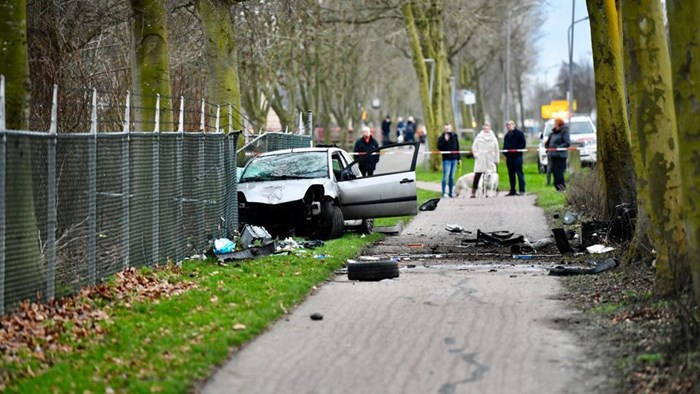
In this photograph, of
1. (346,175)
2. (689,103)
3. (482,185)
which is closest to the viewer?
(689,103)

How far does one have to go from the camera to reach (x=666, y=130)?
13.4 m

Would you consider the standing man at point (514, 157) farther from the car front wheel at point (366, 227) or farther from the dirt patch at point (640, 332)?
the dirt patch at point (640, 332)

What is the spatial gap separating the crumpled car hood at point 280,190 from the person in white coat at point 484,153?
12148 mm

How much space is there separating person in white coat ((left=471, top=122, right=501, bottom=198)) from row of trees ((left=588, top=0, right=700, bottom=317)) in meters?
17.3

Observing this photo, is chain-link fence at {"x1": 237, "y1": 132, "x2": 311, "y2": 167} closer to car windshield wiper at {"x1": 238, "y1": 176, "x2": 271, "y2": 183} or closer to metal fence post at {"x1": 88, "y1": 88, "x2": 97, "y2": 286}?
car windshield wiper at {"x1": 238, "y1": 176, "x2": 271, "y2": 183}

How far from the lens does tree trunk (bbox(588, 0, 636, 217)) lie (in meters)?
19.5

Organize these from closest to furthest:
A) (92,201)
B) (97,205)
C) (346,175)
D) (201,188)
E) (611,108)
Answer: (92,201) → (97,205) → (201,188) → (611,108) → (346,175)

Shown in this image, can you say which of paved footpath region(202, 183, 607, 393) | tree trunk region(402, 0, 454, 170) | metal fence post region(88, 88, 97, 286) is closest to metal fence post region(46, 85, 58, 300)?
metal fence post region(88, 88, 97, 286)

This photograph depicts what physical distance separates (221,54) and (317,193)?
5804 mm

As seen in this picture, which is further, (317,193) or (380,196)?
(380,196)

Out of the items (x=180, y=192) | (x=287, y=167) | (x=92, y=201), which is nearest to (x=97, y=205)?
(x=92, y=201)

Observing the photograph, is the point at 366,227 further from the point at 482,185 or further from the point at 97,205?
the point at 482,185

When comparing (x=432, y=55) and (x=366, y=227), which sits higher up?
(x=432, y=55)

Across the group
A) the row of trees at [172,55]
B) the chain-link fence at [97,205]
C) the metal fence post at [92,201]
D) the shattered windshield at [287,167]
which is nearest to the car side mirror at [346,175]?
the shattered windshield at [287,167]
